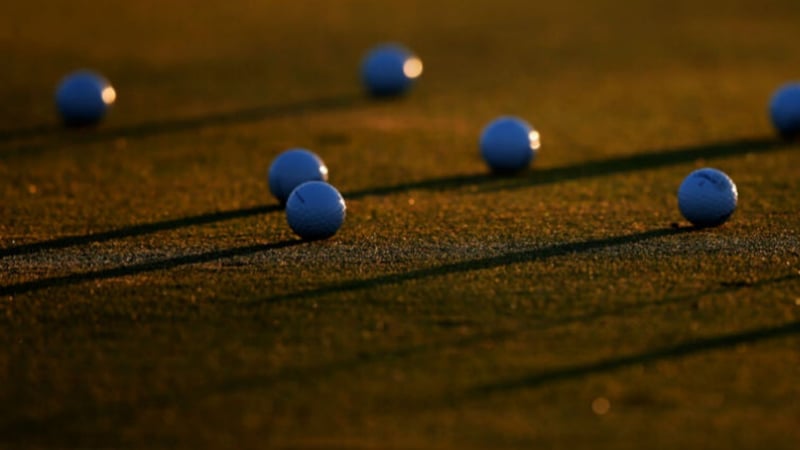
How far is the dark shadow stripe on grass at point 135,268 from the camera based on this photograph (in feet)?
41.8

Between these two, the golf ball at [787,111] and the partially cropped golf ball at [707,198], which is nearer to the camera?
the partially cropped golf ball at [707,198]

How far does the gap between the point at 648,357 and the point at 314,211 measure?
4.79 meters

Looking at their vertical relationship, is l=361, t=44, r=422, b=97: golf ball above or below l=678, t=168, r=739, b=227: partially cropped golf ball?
above

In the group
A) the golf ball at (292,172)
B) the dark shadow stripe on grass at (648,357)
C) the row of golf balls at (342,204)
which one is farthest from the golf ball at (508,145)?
the dark shadow stripe on grass at (648,357)

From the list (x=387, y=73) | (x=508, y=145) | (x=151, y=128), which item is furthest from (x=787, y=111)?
(x=151, y=128)

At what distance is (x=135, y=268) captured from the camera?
44.0ft

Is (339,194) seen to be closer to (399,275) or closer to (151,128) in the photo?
(399,275)

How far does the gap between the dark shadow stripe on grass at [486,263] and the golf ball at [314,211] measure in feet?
5.02

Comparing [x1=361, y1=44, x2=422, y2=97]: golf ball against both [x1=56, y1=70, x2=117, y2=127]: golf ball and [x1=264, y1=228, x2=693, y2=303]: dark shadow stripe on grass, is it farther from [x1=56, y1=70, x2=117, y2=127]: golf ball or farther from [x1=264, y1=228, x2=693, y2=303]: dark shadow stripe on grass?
[x1=264, y1=228, x2=693, y2=303]: dark shadow stripe on grass

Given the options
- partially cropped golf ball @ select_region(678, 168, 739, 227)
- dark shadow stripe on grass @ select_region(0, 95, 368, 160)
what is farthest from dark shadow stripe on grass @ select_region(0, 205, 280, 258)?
dark shadow stripe on grass @ select_region(0, 95, 368, 160)

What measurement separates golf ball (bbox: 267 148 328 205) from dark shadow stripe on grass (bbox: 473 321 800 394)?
6635 millimetres

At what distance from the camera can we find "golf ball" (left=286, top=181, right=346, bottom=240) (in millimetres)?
14031

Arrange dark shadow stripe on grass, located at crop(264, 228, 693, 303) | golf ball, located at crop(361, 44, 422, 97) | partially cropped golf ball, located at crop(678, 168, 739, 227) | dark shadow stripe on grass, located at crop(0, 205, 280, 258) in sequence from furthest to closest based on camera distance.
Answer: golf ball, located at crop(361, 44, 422, 97)
partially cropped golf ball, located at crop(678, 168, 739, 227)
dark shadow stripe on grass, located at crop(0, 205, 280, 258)
dark shadow stripe on grass, located at crop(264, 228, 693, 303)

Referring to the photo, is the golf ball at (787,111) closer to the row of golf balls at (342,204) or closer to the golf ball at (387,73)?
the row of golf balls at (342,204)
